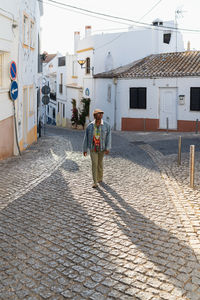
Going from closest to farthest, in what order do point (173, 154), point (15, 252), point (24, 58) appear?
point (15, 252) < point (173, 154) < point (24, 58)

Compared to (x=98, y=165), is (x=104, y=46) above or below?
above

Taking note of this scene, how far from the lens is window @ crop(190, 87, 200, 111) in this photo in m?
22.2

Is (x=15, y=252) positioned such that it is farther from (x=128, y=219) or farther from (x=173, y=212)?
(x=173, y=212)

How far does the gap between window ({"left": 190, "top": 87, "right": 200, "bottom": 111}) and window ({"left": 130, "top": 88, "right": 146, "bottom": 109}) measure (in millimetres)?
2969

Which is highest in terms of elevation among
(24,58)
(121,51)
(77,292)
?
(121,51)

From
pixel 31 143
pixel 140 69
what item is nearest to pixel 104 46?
pixel 140 69

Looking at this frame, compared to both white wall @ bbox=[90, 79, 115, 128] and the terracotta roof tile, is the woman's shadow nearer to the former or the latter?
the terracotta roof tile

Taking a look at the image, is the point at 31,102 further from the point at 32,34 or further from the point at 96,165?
the point at 96,165

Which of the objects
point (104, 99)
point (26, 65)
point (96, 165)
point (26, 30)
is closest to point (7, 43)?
point (26, 65)

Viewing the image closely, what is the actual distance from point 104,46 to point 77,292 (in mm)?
26997

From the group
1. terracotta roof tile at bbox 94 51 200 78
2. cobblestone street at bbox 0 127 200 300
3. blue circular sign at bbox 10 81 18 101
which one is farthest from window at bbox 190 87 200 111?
blue circular sign at bbox 10 81 18 101

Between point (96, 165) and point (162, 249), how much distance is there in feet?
12.2

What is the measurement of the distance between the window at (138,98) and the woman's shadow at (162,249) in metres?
17.6

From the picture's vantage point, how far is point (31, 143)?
1720 cm
